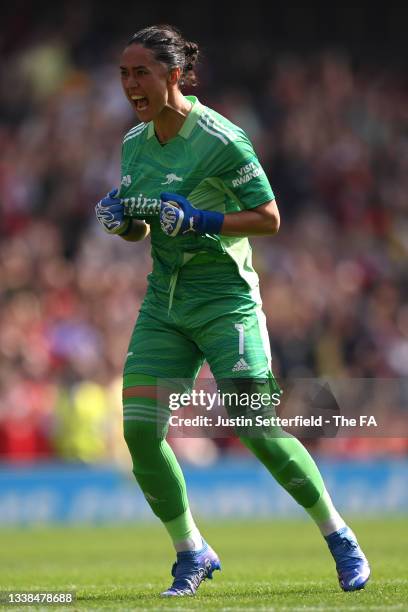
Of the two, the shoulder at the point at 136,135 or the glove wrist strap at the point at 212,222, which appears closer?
the glove wrist strap at the point at 212,222

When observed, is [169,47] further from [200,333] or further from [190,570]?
[190,570]

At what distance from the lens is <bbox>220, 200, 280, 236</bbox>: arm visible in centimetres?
634

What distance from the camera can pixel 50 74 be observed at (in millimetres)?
18656

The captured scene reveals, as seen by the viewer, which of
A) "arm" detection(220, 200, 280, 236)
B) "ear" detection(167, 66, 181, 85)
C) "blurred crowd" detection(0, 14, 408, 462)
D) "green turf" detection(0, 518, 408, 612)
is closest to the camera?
"green turf" detection(0, 518, 408, 612)

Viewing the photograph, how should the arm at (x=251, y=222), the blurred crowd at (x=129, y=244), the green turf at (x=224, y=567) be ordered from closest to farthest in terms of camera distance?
the green turf at (x=224, y=567) < the arm at (x=251, y=222) < the blurred crowd at (x=129, y=244)

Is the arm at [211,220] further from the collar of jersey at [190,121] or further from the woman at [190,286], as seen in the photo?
the collar of jersey at [190,121]

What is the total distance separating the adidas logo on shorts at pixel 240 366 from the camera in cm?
637

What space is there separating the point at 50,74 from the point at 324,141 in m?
3.84

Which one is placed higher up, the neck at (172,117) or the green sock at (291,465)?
the neck at (172,117)

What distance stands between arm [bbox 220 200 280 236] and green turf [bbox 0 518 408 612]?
5.44 ft

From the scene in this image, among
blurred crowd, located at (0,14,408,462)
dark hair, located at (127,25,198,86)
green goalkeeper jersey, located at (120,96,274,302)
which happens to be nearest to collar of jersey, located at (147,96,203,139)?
green goalkeeper jersey, located at (120,96,274,302)

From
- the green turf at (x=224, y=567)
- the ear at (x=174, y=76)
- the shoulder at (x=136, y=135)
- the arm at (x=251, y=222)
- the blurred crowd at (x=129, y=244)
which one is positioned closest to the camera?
the green turf at (x=224, y=567)

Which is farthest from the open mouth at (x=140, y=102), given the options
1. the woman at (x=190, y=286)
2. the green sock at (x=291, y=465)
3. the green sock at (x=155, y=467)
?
the green sock at (x=291, y=465)

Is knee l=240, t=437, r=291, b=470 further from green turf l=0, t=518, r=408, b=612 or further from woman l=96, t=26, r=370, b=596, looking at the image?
green turf l=0, t=518, r=408, b=612
